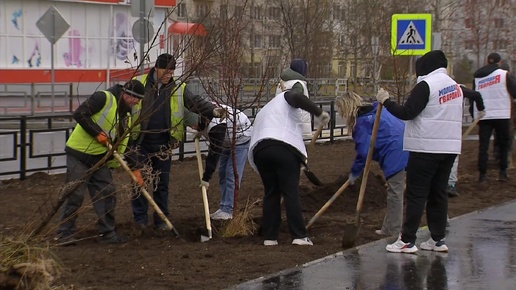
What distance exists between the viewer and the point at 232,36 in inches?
332

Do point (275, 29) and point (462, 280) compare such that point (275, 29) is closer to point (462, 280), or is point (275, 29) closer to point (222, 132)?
point (222, 132)

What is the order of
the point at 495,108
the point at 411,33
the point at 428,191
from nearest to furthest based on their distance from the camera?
the point at 428,191 → the point at 495,108 → the point at 411,33

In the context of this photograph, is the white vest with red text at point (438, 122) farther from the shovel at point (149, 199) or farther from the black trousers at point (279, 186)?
the shovel at point (149, 199)

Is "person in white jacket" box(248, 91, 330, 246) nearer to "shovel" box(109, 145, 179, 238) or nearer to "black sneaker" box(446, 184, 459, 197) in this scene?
"shovel" box(109, 145, 179, 238)

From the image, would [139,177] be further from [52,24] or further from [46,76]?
[46,76]

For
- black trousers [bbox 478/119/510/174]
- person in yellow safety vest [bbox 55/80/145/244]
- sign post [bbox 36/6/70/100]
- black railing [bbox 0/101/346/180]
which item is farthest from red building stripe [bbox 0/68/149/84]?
person in yellow safety vest [bbox 55/80/145/244]

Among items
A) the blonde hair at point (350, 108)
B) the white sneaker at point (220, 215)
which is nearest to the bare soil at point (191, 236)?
the white sneaker at point (220, 215)

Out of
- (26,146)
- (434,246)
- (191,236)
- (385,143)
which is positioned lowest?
(191,236)

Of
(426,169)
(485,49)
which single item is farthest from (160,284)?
(485,49)

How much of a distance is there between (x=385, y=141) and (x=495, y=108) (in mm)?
4721

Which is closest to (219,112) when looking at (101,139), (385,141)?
(101,139)

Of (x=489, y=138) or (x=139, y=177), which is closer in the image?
(x=139, y=177)

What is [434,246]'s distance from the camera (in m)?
8.00

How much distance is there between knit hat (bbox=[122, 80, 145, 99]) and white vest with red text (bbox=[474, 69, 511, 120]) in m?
6.17
